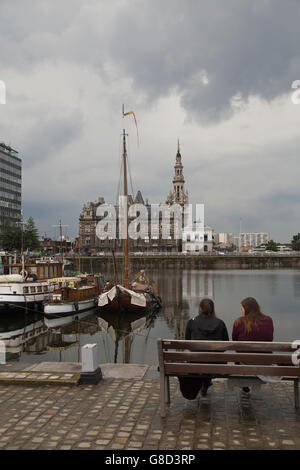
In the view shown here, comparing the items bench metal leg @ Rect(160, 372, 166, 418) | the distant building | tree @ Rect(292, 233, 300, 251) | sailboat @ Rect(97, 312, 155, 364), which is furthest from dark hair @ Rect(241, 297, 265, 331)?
tree @ Rect(292, 233, 300, 251)

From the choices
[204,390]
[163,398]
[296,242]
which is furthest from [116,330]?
[296,242]

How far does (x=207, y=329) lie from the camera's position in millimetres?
6777

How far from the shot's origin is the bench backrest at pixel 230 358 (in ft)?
19.7

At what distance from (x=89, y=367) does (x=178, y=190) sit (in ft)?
538

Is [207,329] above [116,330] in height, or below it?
above

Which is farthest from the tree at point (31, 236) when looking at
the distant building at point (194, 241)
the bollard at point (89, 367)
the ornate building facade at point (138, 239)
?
the distant building at point (194, 241)

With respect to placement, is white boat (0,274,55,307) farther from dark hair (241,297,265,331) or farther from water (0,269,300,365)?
dark hair (241,297,265,331)

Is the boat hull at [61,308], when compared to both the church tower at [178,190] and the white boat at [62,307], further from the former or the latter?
the church tower at [178,190]

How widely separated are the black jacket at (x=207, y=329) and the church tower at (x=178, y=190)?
161 m

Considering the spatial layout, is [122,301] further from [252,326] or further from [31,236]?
[31,236]

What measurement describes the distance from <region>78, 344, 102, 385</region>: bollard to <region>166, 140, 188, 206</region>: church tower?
160m

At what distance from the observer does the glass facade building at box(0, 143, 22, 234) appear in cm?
10088

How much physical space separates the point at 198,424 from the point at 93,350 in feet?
9.54
